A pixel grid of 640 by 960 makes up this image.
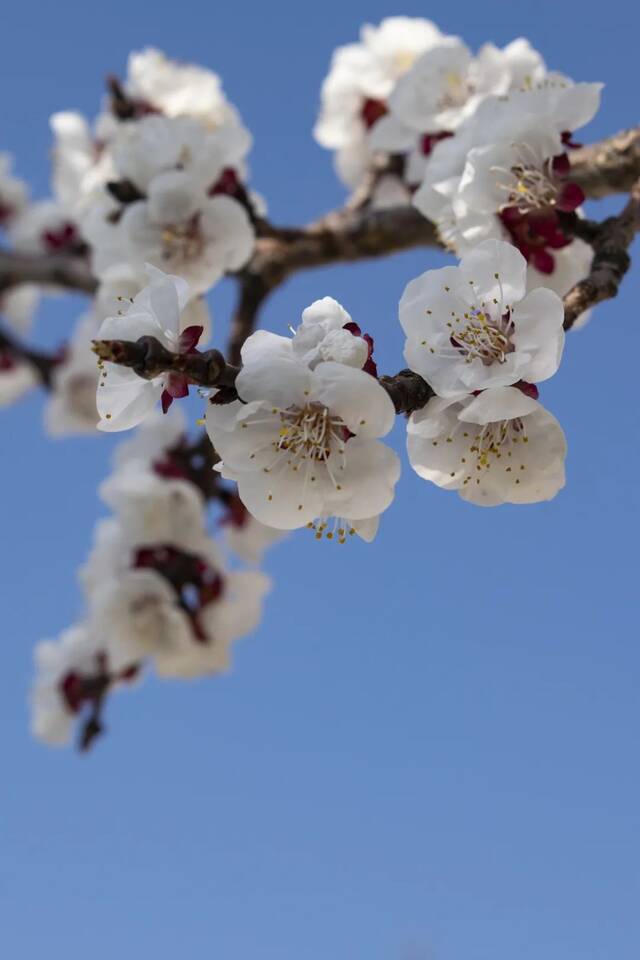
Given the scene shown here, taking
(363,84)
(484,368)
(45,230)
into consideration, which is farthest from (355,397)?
(45,230)

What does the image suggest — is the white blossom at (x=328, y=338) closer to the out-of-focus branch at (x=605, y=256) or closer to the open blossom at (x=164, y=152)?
the out-of-focus branch at (x=605, y=256)

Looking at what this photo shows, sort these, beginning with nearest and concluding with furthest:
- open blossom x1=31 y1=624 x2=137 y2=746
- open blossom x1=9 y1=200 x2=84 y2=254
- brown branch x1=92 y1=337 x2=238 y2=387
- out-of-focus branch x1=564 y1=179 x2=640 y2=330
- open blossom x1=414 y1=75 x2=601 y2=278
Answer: brown branch x1=92 y1=337 x2=238 y2=387 → out-of-focus branch x1=564 y1=179 x2=640 y2=330 → open blossom x1=414 y1=75 x2=601 y2=278 → open blossom x1=31 y1=624 x2=137 y2=746 → open blossom x1=9 y1=200 x2=84 y2=254

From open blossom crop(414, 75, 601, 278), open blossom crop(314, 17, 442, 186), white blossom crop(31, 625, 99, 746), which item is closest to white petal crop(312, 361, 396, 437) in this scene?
open blossom crop(414, 75, 601, 278)

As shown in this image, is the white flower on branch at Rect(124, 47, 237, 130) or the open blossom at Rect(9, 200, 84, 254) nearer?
the white flower on branch at Rect(124, 47, 237, 130)

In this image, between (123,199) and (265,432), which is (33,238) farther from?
(265,432)

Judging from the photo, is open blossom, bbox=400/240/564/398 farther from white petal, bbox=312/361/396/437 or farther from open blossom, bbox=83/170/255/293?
open blossom, bbox=83/170/255/293

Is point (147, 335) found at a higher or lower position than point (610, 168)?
lower

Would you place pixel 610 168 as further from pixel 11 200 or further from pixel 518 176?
pixel 11 200
